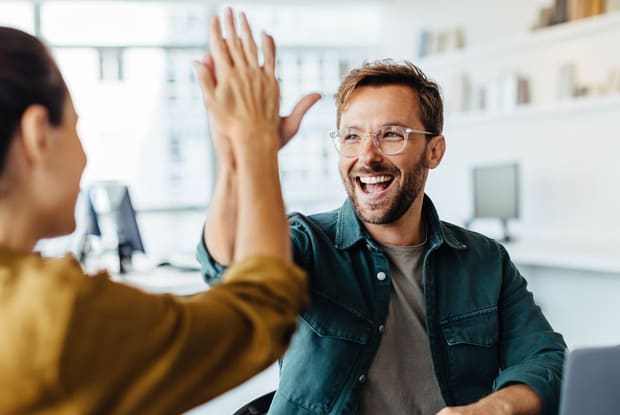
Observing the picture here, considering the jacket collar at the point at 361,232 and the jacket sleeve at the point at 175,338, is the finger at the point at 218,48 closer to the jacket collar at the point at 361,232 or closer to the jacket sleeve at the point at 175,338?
the jacket sleeve at the point at 175,338

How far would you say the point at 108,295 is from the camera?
2.37 feet

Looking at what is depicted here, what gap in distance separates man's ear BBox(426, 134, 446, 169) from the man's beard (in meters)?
0.06

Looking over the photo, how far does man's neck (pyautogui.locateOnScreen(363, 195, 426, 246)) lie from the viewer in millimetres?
1727

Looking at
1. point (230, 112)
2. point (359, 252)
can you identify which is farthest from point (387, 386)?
point (230, 112)

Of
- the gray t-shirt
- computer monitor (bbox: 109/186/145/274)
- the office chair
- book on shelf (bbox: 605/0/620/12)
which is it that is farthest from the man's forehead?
book on shelf (bbox: 605/0/620/12)

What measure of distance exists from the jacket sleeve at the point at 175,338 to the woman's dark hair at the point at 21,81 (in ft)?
0.64

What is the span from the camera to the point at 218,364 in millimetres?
782

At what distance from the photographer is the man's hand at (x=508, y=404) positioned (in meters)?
1.32

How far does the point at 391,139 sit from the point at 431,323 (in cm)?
47

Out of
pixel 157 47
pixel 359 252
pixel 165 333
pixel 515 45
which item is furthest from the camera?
pixel 157 47

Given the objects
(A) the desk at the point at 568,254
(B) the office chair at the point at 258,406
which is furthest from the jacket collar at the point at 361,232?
(A) the desk at the point at 568,254

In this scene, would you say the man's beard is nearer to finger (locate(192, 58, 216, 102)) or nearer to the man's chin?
the man's chin

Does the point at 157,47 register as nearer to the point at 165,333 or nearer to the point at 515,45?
the point at 515,45

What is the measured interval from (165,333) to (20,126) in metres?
0.28
